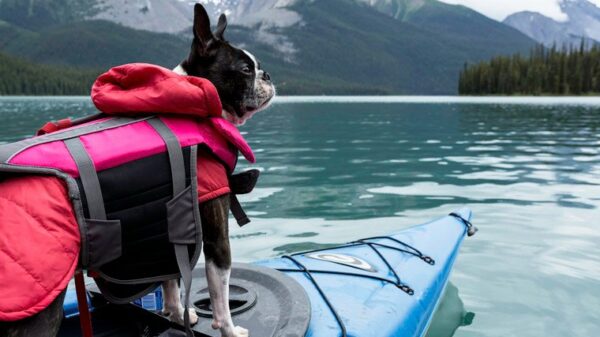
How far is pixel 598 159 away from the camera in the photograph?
679 inches

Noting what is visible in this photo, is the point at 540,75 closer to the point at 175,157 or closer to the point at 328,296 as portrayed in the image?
the point at 328,296

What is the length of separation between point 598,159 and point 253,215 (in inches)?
527

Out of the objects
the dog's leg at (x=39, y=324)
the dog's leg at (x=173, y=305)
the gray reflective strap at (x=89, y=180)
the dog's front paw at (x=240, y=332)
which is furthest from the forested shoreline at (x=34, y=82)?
the dog's leg at (x=39, y=324)

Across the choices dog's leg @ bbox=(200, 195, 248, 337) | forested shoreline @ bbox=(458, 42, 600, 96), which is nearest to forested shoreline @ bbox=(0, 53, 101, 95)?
forested shoreline @ bbox=(458, 42, 600, 96)

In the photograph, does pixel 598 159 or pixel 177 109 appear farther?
pixel 598 159

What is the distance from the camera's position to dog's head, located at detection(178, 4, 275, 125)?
10.2ft

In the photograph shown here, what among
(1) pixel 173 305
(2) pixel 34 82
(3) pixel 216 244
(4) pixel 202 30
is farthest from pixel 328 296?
(2) pixel 34 82

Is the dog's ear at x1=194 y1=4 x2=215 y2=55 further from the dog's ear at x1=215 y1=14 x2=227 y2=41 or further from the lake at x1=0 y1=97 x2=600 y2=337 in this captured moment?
the lake at x1=0 y1=97 x2=600 y2=337

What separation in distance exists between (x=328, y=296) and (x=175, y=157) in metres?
2.35

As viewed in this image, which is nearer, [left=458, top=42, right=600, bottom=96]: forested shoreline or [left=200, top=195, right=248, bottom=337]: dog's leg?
[left=200, top=195, right=248, bottom=337]: dog's leg

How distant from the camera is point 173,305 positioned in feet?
12.0

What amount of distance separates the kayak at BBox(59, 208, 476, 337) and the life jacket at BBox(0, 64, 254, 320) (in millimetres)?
989

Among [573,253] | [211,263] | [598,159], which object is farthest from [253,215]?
[598,159]

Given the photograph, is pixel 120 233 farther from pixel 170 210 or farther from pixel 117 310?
pixel 117 310
